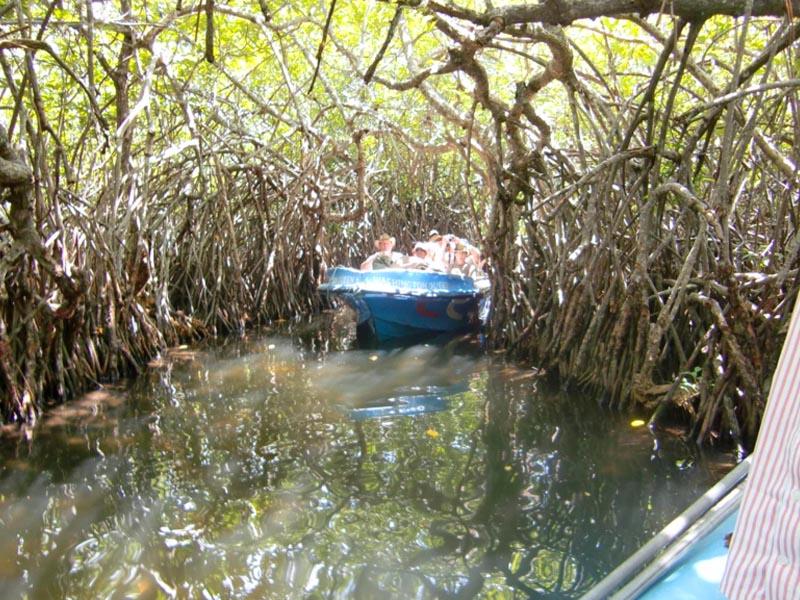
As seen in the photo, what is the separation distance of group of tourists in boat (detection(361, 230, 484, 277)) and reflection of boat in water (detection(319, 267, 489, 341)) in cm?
35

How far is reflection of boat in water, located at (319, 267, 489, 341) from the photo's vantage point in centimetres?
771

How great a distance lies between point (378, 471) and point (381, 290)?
4.08 meters

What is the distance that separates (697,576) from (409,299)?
6150 millimetres

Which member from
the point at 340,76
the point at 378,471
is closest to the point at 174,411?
→ the point at 378,471

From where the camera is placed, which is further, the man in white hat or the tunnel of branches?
the man in white hat

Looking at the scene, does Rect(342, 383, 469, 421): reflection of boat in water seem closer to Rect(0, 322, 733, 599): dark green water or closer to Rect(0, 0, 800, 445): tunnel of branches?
Rect(0, 322, 733, 599): dark green water

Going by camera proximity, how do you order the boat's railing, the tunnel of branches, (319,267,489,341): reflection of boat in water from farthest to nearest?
(319,267,489,341): reflection of boat in water < the tunnel of branches < the boat's railing

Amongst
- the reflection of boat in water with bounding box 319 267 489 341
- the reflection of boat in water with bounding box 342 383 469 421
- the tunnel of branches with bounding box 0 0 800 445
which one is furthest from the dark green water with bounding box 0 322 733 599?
the reflection of boat in water with bounding box 319 267 489 341

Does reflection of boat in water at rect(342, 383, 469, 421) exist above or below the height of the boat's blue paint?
below

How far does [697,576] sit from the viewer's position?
1.58m

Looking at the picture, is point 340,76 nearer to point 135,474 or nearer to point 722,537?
point 135,474

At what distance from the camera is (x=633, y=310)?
15.3 ft

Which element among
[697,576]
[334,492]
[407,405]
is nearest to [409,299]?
[407,405]

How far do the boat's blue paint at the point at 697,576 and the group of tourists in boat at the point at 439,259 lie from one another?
6.50 m
